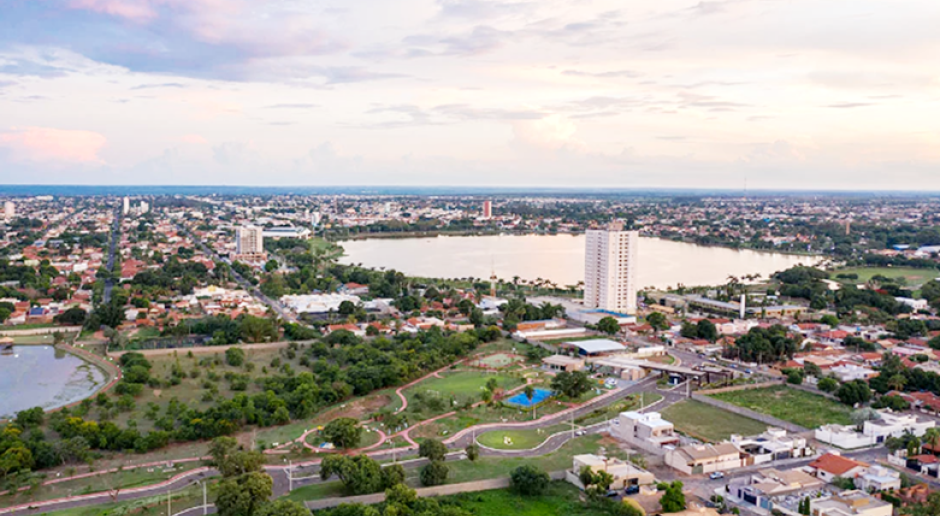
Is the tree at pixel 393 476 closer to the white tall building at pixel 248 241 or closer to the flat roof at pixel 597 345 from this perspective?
the flat roof at pixel 597 345

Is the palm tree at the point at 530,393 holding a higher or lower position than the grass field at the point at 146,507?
higher

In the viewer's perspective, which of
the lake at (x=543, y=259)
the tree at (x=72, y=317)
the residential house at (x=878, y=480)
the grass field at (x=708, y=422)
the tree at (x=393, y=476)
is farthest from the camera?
the lake at (x=543, y=259)

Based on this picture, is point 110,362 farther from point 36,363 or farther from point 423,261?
point 423,261

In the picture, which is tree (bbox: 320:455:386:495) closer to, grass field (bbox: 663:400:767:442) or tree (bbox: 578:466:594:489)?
tree (bbox: 578:466:594:489)

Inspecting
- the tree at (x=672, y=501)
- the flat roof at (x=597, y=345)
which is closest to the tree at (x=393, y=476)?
the tree at (x=672, y=501)

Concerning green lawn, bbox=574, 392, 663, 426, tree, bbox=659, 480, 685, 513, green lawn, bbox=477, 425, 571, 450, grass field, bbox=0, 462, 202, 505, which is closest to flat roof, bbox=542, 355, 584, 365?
green lawn, bbox=574, 392, 663, 426

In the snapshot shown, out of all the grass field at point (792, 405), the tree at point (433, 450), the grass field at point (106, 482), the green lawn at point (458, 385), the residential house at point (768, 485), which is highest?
the tree at point (433, 450)

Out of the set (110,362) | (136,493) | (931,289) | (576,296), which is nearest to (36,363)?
(110,362)
